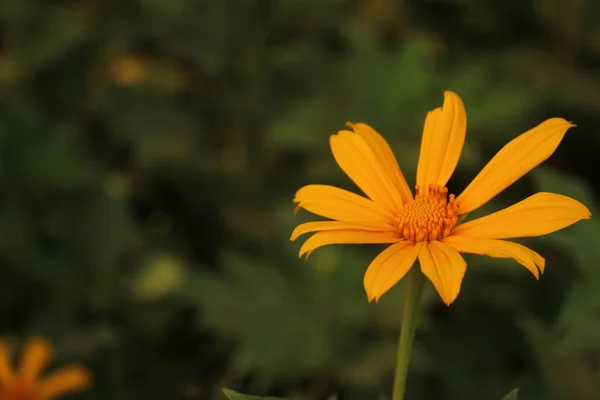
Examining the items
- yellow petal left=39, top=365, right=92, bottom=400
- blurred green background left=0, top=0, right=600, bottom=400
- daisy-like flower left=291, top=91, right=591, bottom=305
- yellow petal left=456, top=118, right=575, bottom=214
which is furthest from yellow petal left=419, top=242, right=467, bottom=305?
yellow petal left=39, top=365, right=92, bottom=400

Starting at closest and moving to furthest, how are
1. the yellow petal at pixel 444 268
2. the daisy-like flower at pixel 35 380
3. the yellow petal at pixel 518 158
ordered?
the yellow petal at pixel 444 268
the yellow petal at pixel 518 158
the daisy-like flower at pixel 35 380

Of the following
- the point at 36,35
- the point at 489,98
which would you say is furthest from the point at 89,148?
the point at 489,98

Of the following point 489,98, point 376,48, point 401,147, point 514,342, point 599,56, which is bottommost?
point 514,342

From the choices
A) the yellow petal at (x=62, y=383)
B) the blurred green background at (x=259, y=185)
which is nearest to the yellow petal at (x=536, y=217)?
the blurred green background at (x=259, y=185)

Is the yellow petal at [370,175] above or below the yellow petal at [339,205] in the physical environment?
above

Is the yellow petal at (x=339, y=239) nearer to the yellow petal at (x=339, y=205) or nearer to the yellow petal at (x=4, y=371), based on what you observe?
the yellow petal at (x=339, y=205)

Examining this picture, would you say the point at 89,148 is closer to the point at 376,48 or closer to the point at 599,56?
the point at 376,48
